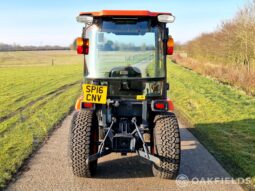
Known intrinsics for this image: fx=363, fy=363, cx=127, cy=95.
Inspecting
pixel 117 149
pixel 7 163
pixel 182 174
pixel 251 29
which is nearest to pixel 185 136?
pixel 182 174

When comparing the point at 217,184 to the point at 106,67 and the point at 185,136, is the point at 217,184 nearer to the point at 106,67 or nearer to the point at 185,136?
the point at 106,67

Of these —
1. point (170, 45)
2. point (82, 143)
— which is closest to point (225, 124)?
point (170, 45)

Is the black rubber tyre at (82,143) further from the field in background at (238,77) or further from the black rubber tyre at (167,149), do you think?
the field in background at (238,77)

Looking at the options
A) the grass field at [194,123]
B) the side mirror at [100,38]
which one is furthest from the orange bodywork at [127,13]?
the grass field at [194,123]

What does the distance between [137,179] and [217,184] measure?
114 centimetres

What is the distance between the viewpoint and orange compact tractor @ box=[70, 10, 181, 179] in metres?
5.18

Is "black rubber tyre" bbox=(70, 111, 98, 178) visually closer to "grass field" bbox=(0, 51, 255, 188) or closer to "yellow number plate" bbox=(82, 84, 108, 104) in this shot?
"yellow number plate" bbox=(82, 84, 108, 104)

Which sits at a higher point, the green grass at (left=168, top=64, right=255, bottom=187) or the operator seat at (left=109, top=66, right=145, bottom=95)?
the operator seat at (left=109, top=66, right=145, bottom=95)

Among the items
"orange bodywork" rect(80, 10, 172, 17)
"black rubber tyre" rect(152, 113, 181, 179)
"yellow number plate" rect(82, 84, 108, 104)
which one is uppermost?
"orange bodywork" rect(80, 10, 172, 17)

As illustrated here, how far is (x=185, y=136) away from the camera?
8055mm

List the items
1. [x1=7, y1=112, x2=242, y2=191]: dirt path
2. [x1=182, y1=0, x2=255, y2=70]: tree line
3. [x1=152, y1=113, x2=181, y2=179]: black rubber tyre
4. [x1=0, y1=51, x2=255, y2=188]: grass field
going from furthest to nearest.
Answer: [x1=182, y1=0, x2=255, y2=70]: tree line → [x1=0, y1=51, x2=255, y2=188]: grass field → [x1=152, y1=113, x2=181, y2=179]: black rubber tyre → [x1=7, y1=112, x2=242, y2=191]: dirt path

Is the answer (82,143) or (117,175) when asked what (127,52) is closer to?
(82,143)

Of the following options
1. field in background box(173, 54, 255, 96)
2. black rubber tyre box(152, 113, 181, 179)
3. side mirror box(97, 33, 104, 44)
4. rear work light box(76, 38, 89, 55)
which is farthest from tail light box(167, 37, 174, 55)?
field in background box(173, 54, 255, 96)

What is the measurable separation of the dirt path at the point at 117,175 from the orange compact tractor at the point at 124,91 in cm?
24
